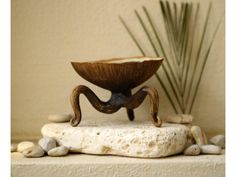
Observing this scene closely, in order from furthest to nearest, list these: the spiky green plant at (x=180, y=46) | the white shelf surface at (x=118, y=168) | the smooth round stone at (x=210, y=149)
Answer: the spiky green plant at (x=180, y=46) < the smooth round stone at (x=210, y=149) < the white shelf surface at (x=118, y=168)

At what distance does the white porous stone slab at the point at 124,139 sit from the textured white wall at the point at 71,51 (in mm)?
265

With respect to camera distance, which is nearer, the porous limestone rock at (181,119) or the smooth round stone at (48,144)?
the smooth round stone at (48,144)

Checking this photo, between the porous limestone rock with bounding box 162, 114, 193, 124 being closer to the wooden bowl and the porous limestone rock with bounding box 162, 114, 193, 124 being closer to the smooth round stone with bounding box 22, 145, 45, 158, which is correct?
the wooden bowl

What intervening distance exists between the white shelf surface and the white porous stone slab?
31mm

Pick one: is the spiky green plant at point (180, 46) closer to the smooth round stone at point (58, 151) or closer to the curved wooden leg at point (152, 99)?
the curved wooden leg at point (152, 99)

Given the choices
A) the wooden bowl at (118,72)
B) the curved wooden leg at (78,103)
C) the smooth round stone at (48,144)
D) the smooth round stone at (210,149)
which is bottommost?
the smooth round stone at (210,149)

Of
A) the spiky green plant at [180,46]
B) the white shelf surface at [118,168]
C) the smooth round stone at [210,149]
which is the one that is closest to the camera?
the white shelf surface at [118,168]

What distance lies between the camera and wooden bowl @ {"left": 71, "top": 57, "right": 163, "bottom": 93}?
Answer: 109cm

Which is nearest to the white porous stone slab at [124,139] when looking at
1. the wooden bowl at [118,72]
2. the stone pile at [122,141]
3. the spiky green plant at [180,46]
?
the stone pile at [122,141]

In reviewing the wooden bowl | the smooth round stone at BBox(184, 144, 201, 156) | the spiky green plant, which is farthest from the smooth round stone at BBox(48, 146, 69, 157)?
the spiky green plant

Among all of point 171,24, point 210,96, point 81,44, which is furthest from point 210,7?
point 81,44

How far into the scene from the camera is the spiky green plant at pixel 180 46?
137 cm

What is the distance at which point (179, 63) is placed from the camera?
4.49ft
